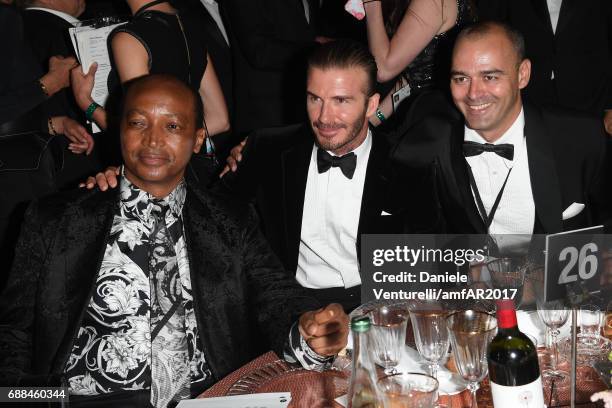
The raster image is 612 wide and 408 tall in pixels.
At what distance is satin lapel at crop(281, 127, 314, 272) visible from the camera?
305 cm

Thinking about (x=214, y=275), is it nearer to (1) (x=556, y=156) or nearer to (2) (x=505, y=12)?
(1) (x=556, y=156)

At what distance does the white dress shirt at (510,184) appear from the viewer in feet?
10.1

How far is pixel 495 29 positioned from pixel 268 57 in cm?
126

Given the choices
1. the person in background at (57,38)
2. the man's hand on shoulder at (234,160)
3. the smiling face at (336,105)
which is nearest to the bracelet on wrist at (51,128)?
the person in background at (57,38)

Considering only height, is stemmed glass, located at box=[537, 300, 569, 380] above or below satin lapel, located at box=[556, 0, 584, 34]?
below

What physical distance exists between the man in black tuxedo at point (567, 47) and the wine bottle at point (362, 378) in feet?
8.32

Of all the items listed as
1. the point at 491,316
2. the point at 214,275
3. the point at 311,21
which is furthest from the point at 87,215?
the point at 311,21

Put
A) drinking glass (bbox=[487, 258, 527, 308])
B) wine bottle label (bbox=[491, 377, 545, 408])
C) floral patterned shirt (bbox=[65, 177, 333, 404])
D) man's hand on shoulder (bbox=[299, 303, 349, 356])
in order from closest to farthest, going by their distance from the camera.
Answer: wine bottle label (bbox=[491, 377, 545, 408]) → man's hand on shoulder (bbox=[299, 303, 349, 356]) → drinking glass (bbox=[487, 258, 527, 308]) → floral patterned shirt (bbox=[65, 177, 333, 404])

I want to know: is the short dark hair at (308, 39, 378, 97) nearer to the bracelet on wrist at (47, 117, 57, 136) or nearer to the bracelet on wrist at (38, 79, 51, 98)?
the bracelet on wrist at (38, 79, 51, 98)

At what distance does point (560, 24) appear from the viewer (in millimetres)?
3793

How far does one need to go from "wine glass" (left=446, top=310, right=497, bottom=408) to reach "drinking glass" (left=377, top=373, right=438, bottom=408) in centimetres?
16

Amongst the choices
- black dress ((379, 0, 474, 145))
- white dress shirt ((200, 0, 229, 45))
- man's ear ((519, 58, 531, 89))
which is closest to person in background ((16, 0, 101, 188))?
white dress shirt ((200, 0, 229, 45))

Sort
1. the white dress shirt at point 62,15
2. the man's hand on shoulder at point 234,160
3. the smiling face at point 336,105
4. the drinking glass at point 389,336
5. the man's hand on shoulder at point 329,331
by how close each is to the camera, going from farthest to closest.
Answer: the white dress shirt at point 62,15 < the man's hand on shoulder at point 234,160 < the smiling face at point 336,105 < the man's hand on shoulder at point 329,331 < the drinking glass at point 389,336

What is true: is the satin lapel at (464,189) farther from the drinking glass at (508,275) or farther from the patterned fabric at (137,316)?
the patterned fabric at (137,316)
